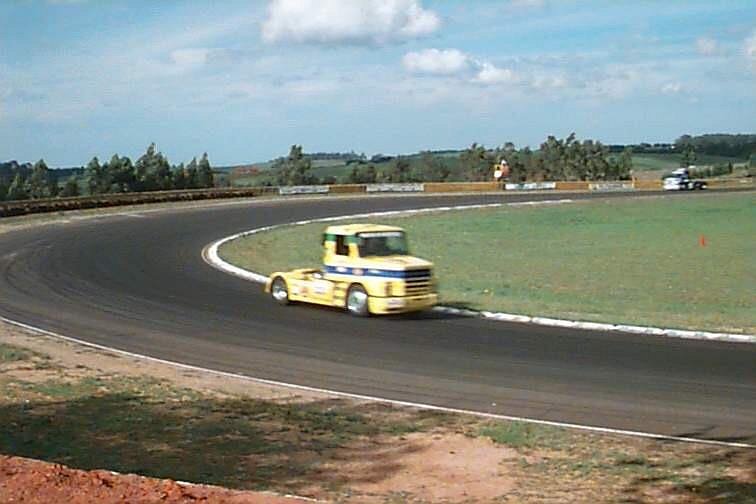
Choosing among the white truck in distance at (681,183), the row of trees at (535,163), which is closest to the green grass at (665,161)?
the row of trees at (535,163)

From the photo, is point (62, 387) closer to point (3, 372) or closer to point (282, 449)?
point (3, 372)

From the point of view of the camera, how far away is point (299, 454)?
38.1 ft

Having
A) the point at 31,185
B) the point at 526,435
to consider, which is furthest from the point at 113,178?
the point at 526,435

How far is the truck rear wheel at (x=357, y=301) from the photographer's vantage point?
23.0m

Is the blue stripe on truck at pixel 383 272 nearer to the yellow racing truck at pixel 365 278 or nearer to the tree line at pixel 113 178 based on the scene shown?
the yellow racing truck at pixel 365 278

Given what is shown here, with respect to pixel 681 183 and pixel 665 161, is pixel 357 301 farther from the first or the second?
pixel 665 161

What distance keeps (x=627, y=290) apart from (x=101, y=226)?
29607mm

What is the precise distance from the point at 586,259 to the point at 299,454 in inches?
1131

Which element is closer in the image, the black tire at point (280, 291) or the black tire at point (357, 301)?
the black tire at point (357, 301)

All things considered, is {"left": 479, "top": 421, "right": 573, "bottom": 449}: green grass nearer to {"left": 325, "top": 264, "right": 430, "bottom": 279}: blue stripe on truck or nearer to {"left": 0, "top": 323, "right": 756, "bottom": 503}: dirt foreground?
{"left": 0, "top": 323, "right": 756, "bottom": 503}: dirt foreground

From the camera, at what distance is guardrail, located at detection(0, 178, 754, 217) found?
60.9 meters

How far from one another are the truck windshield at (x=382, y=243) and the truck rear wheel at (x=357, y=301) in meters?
0.99

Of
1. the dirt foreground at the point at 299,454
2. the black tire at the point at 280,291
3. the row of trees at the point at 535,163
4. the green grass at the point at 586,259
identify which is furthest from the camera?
the row of trees at the point at 535,163

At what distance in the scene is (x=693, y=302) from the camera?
26547 millimetres
